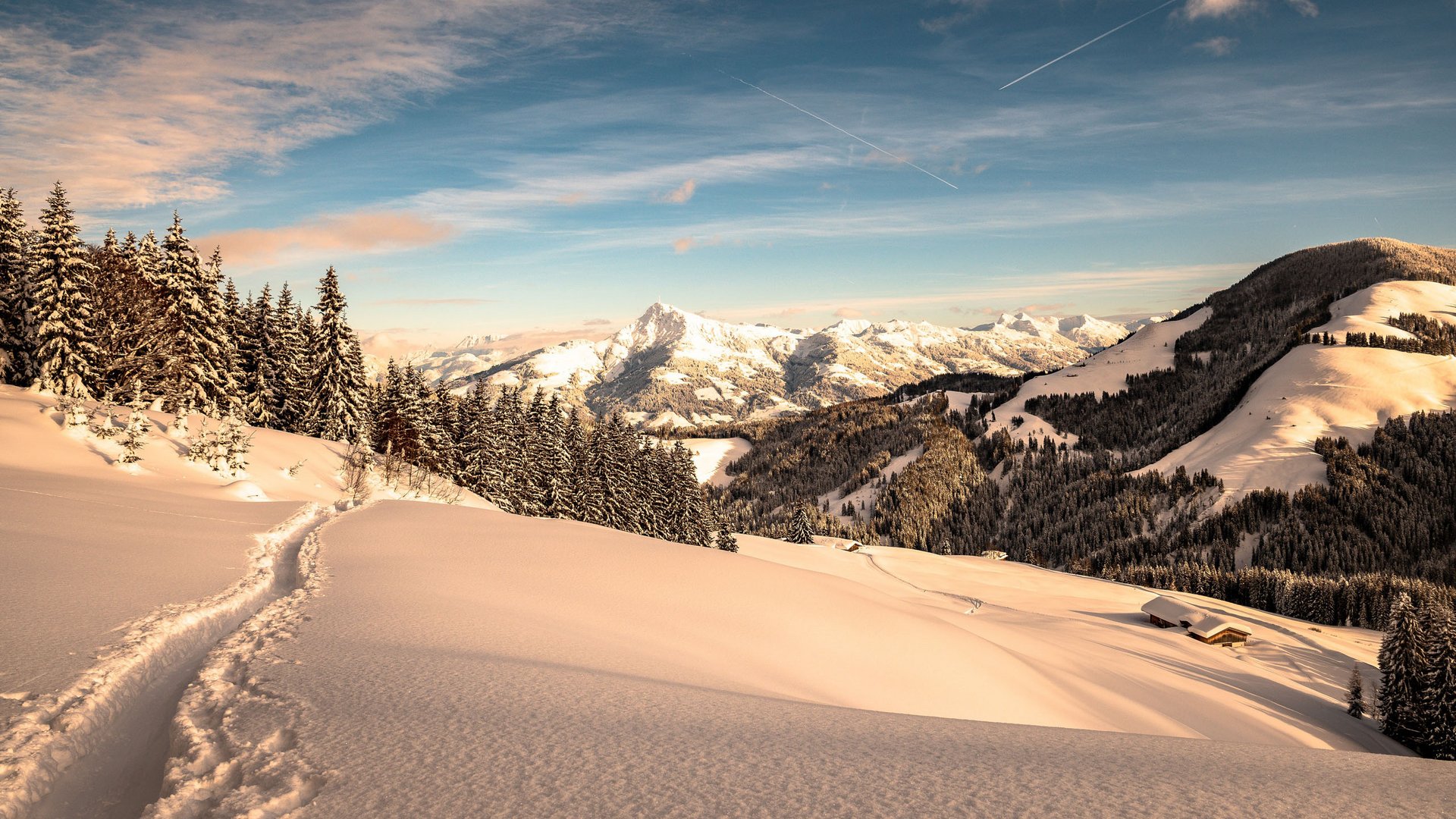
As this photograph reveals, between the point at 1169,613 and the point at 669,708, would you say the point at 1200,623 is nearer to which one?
the point at 1169,613

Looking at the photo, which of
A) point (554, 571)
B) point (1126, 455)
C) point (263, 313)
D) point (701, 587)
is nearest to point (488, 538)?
point (554, 571)

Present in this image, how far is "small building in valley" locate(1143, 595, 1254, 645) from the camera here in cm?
5934

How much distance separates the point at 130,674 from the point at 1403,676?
68.1 metres

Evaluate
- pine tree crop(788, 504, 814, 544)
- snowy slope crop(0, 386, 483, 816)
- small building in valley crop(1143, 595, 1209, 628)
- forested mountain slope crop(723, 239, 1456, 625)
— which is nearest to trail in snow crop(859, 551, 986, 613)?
pine tree crop(788, 504, 814, 544)

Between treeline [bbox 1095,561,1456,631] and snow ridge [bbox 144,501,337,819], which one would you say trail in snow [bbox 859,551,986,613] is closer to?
treeline [bbox 1095,561,1456,631]

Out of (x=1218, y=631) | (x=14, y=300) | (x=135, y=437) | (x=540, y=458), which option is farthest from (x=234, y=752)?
(x=1218, y=631)

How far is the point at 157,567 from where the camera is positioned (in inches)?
457

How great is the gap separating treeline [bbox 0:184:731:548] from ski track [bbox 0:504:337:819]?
19.4 m

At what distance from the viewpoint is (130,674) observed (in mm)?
7074

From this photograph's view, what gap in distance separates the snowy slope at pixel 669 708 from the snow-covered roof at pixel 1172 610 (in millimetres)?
52392

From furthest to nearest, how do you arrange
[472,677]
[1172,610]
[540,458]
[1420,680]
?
[1172,610] → [540,458] → [1420,680] → [472,677]

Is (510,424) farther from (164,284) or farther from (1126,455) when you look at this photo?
(1126,455)

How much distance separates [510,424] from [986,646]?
47.4m

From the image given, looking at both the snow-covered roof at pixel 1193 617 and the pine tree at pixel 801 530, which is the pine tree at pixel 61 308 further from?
the snow-covered roof at pixel 1193 617
